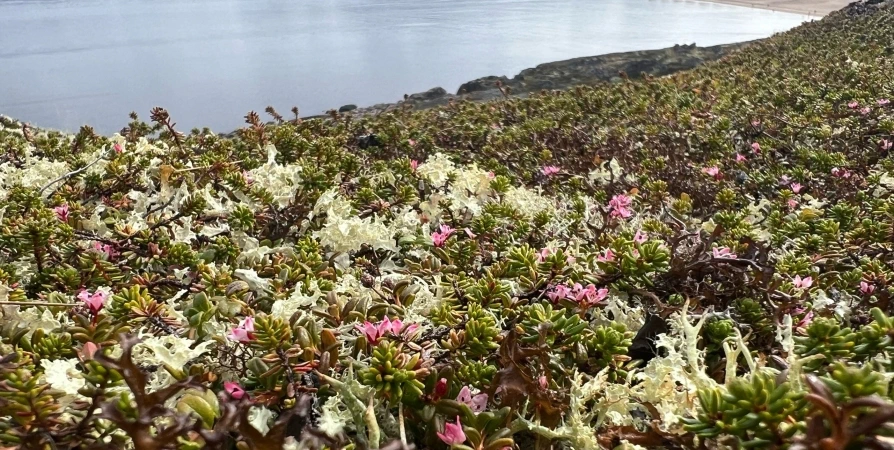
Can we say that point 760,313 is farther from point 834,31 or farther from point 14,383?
point 834,31

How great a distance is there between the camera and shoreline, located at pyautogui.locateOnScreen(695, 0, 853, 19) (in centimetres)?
3077

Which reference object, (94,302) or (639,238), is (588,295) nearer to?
(639,238)

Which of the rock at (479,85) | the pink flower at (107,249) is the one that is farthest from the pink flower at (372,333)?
the rock at (479,85)

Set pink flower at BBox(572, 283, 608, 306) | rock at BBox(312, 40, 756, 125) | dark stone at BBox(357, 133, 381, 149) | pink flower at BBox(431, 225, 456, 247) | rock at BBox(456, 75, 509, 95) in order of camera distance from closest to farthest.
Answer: pink flower at BBox(572, 283, 608, 306)
pink flower at BBox(431, 225, 456, 247)
dark stone at BBox(357, 133, 381, 149)
rock at BBox(312, 40, 756, 125)
rock at BBox(456, 75, 509, 95)

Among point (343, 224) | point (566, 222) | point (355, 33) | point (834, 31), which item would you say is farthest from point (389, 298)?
point (355, 33)

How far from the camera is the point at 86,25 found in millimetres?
22781

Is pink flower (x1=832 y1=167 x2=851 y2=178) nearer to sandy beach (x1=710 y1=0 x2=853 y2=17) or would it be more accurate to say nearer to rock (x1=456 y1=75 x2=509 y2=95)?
rock (x1=456 y1=75 x2=509 y2=95)

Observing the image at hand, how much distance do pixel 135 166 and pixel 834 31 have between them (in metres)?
11.2

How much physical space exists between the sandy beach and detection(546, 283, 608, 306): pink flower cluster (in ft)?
109

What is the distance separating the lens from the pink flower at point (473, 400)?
1.06 meters

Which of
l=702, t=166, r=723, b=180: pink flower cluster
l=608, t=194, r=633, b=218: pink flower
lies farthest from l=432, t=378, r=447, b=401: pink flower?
l=702, t=166, r=723, b=180: pink flower cluster

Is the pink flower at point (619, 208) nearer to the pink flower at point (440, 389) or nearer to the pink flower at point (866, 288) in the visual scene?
the pink flower at point (866, 288)

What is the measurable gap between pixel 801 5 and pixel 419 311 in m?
37.3

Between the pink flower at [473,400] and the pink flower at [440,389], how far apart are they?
25 millimetres
